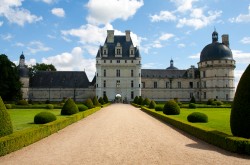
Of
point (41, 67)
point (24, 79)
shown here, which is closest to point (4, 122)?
point (24, 79)

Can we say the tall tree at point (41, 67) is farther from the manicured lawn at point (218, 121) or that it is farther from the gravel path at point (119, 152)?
the gravel path at point (119, 152)

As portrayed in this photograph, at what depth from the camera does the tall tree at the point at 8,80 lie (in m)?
42.0

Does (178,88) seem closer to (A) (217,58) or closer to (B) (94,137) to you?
(A) (217,58)

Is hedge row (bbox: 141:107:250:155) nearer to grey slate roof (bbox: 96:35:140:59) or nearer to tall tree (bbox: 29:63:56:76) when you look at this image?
grey slate roof (bbox: 96:35:140:59)

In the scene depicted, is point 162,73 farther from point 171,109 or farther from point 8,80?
point 171,109

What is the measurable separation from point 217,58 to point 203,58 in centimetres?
330

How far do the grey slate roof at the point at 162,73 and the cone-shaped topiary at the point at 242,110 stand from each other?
52396mm

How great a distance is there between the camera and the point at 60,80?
57.5 meters

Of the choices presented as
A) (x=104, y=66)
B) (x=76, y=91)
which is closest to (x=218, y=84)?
(x=104, y=66)

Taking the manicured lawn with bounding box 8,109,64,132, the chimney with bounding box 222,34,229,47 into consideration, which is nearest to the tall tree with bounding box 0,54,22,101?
the manicured lawn with bounding box 8,109,64,132

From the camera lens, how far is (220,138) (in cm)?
913

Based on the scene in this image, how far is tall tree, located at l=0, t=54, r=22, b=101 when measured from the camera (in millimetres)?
42031

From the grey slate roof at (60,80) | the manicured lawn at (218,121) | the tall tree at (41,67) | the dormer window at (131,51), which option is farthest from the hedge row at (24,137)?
the tall tree at (41,67)

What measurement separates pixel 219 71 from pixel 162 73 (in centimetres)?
1234
